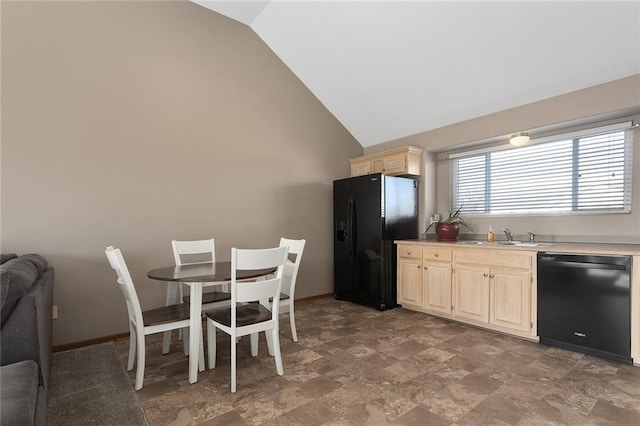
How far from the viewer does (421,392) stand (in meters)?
2.17

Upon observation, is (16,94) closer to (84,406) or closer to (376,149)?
(84,406)

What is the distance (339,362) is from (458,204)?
2.80 metres

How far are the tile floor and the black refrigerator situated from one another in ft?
3.33

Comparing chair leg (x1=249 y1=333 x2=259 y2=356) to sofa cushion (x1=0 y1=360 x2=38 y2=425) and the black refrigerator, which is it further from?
the black refrigerator

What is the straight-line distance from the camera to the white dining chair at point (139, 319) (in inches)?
85.6

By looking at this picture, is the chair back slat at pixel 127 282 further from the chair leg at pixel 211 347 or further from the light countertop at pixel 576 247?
the light countertop at pixel 576 247

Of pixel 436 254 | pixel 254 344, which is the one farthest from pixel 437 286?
pixel 254 344

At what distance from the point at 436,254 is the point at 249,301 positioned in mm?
2360

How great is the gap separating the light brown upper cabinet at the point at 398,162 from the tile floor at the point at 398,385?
2.13m

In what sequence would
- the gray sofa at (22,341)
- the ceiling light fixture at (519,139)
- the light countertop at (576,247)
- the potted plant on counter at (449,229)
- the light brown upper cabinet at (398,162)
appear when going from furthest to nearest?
the light brown upper cabinet at (398,162), the potted plant on counter at (449,229), the ceiling light fixture at (519,139), the light countertop at (576,247), the gray sofa at (22,341)

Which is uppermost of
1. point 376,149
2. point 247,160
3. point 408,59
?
point 408,59

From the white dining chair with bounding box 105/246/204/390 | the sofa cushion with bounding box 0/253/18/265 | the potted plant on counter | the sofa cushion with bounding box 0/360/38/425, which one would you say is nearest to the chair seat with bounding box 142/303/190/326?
the white dining chair with bounding box 105/246/204/390

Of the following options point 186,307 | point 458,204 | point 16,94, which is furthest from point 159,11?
point 458,204

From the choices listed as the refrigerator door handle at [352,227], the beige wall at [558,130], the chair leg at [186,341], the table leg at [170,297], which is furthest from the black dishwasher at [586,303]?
the table leg at [170,297]
